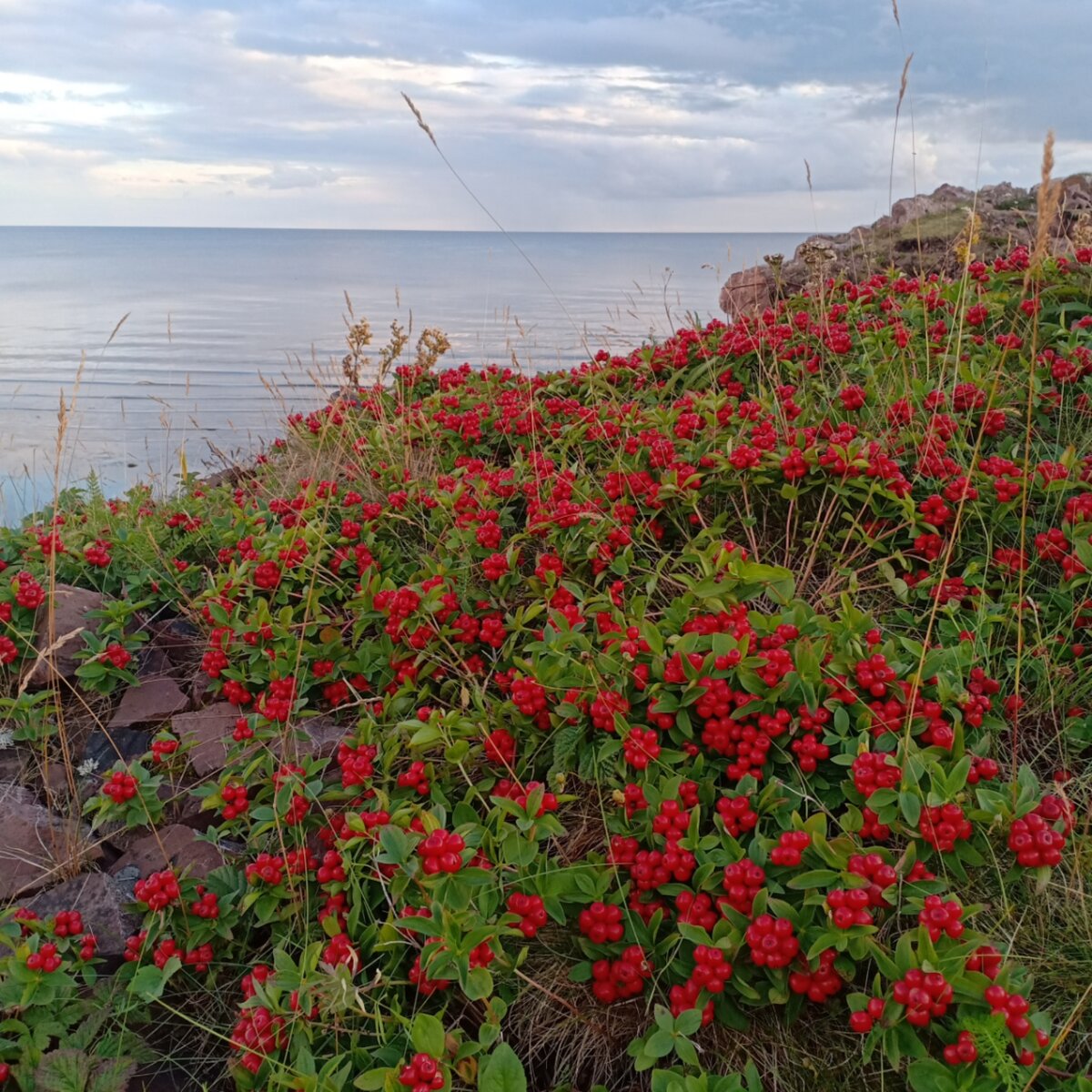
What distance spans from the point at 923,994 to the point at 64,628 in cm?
375

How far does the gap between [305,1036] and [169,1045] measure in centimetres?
74

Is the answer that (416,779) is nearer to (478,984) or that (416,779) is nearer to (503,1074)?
(478,984)

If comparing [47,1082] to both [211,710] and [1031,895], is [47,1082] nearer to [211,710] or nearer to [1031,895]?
[211,710]

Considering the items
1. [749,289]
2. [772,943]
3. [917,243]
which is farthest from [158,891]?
[749,289]

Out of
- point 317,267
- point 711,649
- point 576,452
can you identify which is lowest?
point 711,649

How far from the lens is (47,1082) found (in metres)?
2.27

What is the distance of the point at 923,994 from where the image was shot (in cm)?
186

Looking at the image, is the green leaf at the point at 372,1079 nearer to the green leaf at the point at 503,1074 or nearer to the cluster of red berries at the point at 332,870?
the green leaf at the point at 503,1074

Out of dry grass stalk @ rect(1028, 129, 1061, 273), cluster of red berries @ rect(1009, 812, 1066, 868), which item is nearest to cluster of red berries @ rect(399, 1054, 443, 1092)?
cluster of red berries @ rect(1009, 812, 1066, 868)

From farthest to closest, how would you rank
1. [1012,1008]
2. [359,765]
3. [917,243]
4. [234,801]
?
[917,243] < [234,801] < [359,765] < [1012,1008]

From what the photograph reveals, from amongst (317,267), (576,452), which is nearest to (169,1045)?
(576,452)

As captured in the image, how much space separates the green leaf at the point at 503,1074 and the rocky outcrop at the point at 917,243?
5.54m

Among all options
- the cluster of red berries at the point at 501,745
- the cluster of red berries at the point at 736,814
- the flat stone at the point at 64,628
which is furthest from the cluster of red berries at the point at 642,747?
the flat stone at the point at 64,628

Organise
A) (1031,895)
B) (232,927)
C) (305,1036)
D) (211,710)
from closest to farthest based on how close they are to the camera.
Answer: (305,1036) → (1031,895) → (232,927) → (211,710)
